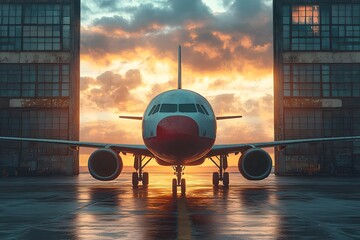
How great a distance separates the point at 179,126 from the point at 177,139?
42 centimetres

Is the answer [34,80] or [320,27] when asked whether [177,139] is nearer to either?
[34,80]

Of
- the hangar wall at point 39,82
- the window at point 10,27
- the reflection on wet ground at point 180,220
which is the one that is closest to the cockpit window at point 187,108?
the reflection on wet ground at point 180,220

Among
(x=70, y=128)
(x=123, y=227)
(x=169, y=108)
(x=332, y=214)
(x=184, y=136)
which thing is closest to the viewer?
(x=123, y=227)

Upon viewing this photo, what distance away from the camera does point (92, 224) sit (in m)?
10.4

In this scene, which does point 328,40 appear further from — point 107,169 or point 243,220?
point 243,220

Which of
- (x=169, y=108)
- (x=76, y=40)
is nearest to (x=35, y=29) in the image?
(x=76, y=40)

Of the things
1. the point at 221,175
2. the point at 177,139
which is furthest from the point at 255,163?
the point at 177,139

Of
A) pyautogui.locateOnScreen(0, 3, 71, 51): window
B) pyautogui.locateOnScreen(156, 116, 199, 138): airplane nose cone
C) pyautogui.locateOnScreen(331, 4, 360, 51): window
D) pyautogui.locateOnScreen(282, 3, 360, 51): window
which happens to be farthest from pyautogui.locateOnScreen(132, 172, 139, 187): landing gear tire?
pyautogui.locateOnScreen(331, 4, 360, 51): window

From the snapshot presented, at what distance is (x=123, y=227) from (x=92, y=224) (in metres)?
0.81

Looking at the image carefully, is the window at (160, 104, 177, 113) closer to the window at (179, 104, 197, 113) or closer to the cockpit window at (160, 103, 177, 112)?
the cockpit window at (160, 103, 177, 112)

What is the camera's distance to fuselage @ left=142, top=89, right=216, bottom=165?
1694cm

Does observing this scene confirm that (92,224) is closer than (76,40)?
Yes

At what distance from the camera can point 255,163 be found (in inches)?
885

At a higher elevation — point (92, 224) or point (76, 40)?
point (76, 40)
